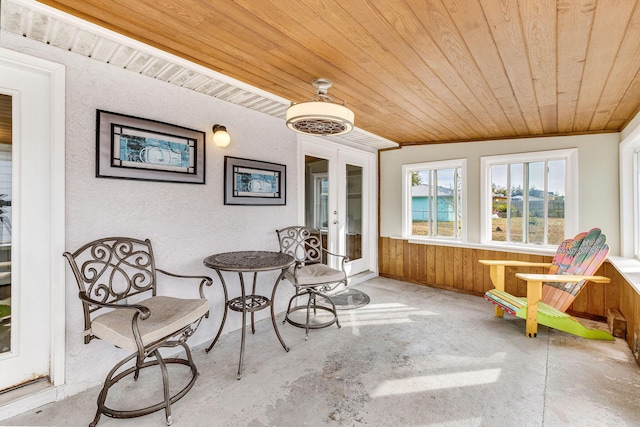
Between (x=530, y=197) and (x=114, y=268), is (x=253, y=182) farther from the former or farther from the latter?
(x=530, y=197)

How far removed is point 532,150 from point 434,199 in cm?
135

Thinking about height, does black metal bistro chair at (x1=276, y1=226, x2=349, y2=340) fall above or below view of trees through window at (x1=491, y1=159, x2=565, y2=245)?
below

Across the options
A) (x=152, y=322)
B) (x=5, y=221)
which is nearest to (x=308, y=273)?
(x=152, y=322)

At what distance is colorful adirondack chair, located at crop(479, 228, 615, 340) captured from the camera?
8.51ft

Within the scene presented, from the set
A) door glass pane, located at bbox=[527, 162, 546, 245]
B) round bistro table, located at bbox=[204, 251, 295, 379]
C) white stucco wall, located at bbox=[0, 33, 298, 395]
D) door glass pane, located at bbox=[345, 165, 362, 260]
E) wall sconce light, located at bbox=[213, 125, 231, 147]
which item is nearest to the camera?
white stucco wall, located at bbox=[0, 33, 298, 395]

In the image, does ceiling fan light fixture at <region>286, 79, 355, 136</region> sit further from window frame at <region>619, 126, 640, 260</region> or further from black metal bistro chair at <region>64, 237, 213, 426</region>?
window frame at <region>619, 126, 640, 260</region>

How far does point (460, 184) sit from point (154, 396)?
4211mm

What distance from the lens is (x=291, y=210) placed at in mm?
3363

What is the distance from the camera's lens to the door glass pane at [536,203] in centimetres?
367

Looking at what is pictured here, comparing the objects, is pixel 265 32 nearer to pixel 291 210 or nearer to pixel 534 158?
pixel 291 210

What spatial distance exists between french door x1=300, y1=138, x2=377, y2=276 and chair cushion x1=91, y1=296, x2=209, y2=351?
1867mm

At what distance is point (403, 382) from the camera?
199 cm

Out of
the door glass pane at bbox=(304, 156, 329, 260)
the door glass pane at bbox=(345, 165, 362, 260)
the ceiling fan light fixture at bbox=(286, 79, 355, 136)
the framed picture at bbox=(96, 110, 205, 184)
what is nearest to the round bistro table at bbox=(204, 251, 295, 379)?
the framed picture at bbox=(96, 110, 205, 184)

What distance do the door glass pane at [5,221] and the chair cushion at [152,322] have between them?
55 cm
